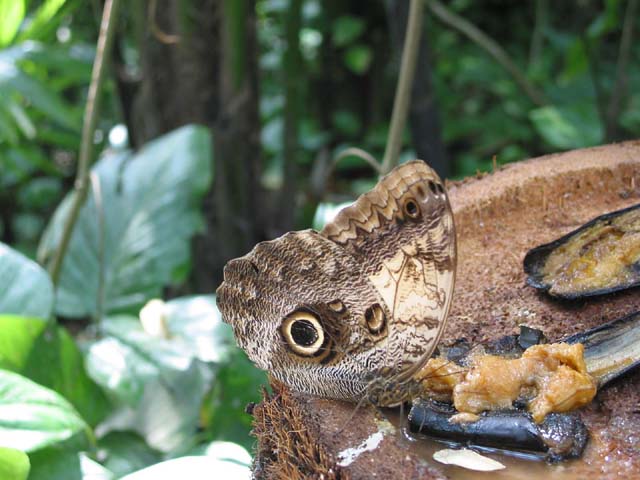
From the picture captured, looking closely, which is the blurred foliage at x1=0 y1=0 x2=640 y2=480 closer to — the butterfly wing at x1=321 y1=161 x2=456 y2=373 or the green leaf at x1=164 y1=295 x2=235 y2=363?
the green leaf at x1=164 y1=295 x2=235 y2=363

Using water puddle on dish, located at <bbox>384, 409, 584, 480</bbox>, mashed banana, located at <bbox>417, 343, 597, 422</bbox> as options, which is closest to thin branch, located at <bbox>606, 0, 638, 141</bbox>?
mashed banana, located at <bbox>417, 343, 597, 422</bbox>

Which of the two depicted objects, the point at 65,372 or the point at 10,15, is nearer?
the point at 65,372

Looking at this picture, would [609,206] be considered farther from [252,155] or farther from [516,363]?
[252,155]

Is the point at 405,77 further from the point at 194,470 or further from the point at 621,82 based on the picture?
the point at 621,82

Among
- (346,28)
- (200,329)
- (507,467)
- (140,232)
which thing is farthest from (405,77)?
(346,28)

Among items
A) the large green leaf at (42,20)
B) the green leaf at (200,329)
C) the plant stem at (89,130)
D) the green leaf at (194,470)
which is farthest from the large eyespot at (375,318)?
the large green leaf at (42,20)

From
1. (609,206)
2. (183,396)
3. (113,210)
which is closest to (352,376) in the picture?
(609,206)
